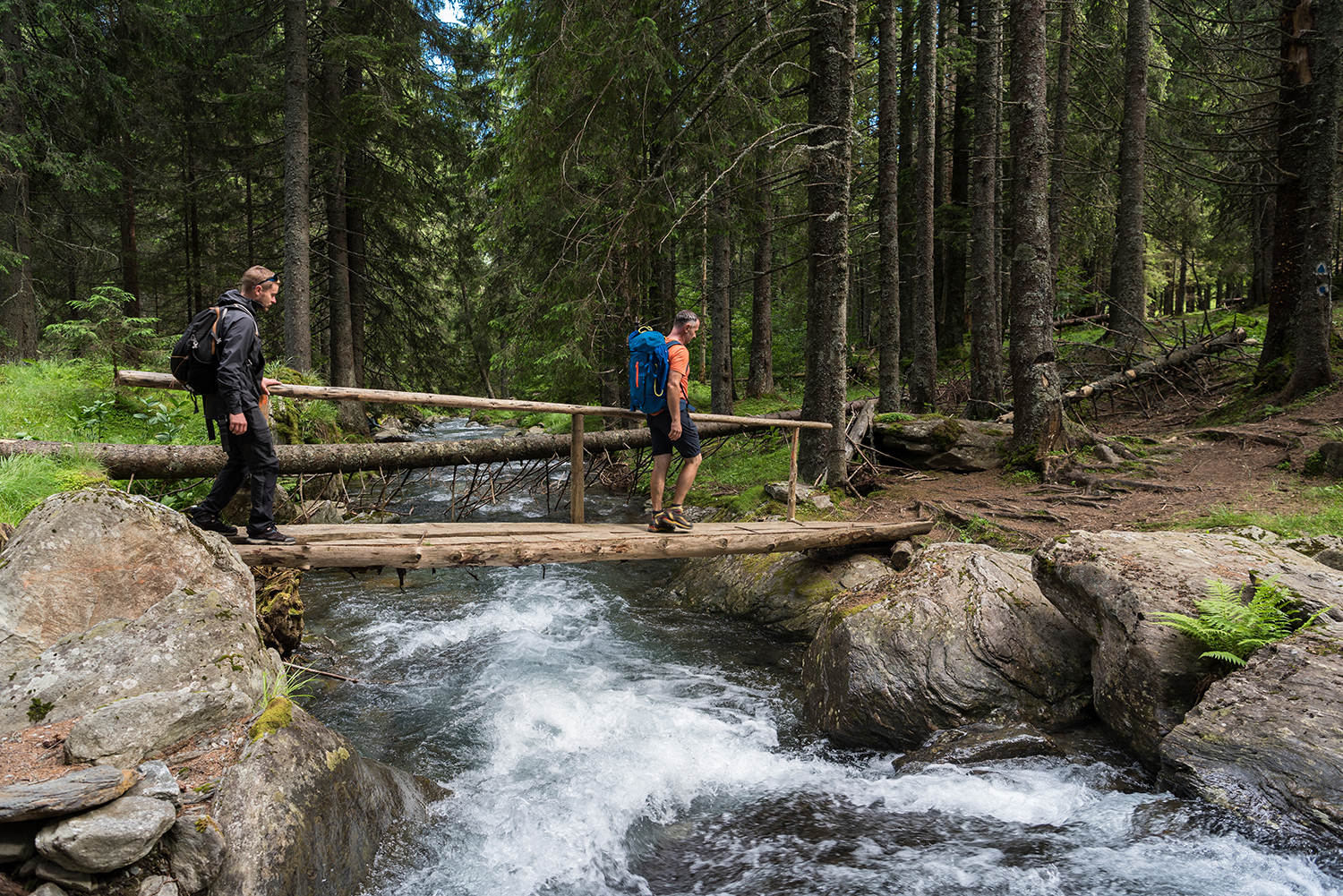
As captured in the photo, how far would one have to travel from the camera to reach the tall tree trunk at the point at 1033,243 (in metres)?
10.0

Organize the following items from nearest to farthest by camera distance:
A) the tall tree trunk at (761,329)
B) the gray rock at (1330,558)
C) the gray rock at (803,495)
Answer: the gray rock at (1330,558) < the gray rock at (803,495) < the tall tree trunk at (761,329)

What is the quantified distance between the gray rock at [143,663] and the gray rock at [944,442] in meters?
9.79

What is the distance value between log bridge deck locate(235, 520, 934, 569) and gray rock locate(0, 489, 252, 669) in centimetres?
78

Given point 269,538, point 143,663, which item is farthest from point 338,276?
point 143,663

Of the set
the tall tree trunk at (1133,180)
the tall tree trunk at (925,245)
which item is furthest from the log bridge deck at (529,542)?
the tall tree trunk at (1133,180)

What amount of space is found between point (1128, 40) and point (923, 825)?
18965 millimetres

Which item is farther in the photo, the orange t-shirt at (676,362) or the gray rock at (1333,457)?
the gray rock at (1333,457)

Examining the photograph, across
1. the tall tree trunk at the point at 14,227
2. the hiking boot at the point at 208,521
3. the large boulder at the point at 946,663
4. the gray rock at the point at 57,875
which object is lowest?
the large boulder at the point at 946,663

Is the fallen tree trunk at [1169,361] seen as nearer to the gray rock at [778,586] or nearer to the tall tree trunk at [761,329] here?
the tall tree trunk at [761,329]

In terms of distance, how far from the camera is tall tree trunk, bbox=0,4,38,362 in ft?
44.4

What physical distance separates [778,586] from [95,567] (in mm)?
6489

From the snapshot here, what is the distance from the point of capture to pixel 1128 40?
15.8 m

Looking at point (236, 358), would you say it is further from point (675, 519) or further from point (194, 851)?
point (675, 519)

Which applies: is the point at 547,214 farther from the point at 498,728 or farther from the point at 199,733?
the point at 199,733
